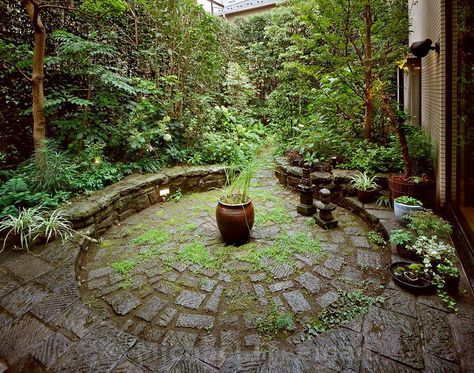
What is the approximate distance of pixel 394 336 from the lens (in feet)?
5.78

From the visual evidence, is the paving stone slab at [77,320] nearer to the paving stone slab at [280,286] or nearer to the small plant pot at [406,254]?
the paving stone slab at [280,286]

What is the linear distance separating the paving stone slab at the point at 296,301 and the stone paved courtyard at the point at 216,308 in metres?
0.01

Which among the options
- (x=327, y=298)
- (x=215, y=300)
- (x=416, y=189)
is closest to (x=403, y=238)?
(x=327, y=298)

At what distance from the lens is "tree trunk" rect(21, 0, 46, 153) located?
3.65 m

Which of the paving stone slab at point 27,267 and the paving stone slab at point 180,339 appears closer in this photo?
the paving stone slab at point 180,339

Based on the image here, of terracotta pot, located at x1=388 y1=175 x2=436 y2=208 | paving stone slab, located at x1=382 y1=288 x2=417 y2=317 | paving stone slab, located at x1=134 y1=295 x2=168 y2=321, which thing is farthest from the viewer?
terracotta pot, located at x1=388 y1=175 x2=436 y2=208

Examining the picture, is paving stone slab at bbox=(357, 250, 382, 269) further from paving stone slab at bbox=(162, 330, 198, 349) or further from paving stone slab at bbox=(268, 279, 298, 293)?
paving stone slab at bbox=(162, 330, 198, 349)

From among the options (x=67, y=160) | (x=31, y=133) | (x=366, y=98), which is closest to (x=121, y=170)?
(x=67, y=160)

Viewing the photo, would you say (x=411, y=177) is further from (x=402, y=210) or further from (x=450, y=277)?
(x=450, y=277)

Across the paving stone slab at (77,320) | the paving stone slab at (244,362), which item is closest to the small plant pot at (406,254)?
the paving stone slab at (244,362)

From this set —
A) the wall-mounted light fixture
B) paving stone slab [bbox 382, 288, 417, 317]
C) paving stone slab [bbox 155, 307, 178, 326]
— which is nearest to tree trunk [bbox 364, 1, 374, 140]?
the wall-mounted light fixture

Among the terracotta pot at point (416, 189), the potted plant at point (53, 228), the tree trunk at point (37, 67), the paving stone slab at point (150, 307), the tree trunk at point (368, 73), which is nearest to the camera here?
the paving stone slab at point (150, 307)

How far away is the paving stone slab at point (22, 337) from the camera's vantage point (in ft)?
5.71

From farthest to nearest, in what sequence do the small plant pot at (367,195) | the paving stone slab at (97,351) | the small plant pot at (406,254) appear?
1. the small plant pot at (367,195)
2. the small plant pot at (406,254)
3. the paving stone slab at (97,351)
